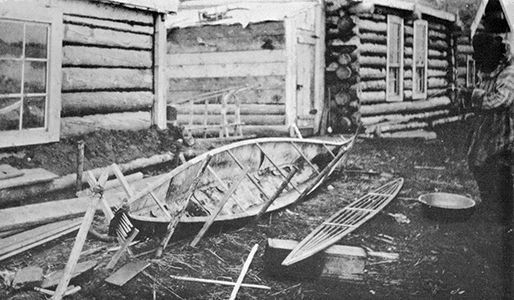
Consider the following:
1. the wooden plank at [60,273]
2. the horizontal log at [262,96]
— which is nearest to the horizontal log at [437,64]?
the horizontal log at [262,96]

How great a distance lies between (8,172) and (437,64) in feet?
31.7

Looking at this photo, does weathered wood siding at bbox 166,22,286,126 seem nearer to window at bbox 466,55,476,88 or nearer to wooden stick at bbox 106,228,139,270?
wooden stick at bbox 106,228,139,270

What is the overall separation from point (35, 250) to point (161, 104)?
2.93 meters

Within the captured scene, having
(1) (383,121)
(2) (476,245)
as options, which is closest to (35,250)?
(2) (476,245)

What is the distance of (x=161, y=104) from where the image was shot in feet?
20.4

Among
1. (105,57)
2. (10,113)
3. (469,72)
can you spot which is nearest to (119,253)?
(10,113)

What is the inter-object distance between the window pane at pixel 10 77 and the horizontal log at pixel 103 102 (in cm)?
64

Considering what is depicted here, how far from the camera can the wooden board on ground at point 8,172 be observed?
13.2 ft

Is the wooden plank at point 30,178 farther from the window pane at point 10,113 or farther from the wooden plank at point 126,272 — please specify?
the wooden plank at point 126,272

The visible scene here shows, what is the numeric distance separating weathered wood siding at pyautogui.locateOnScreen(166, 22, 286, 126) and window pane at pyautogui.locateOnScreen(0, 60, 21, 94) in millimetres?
4155

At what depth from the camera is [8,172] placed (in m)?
4.11

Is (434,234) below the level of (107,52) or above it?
below

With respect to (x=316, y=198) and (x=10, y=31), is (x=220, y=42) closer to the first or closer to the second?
(x=316, y=198)

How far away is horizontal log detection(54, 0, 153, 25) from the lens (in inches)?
194
